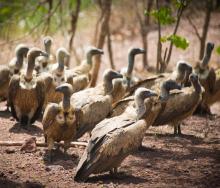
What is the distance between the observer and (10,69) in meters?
Answer: 12.2

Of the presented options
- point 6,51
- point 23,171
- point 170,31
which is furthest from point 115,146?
point 170,31

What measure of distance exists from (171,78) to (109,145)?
3937 mm

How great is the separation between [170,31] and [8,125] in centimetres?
1004

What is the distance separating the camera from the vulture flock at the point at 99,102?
27.4 ft

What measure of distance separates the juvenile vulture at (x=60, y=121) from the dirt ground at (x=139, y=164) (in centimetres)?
30

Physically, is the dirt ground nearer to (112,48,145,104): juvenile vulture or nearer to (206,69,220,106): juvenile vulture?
(112,48,145,104): juvenile vulture

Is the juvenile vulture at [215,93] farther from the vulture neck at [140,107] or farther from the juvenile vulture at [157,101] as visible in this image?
the vulture neck at [140,107]

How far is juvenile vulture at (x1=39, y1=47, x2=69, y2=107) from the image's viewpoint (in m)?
11.6

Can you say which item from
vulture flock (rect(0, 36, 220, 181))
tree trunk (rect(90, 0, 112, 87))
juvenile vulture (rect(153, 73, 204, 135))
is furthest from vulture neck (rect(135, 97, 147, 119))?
tree trunk (rect(90, 0, 112, 87))

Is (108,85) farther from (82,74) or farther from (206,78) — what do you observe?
(206,78)

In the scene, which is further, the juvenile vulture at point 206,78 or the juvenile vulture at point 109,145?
the juvenile vulture at point 206,78

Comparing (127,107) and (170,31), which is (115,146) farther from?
(170,31)

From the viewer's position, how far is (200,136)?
11.5 metres

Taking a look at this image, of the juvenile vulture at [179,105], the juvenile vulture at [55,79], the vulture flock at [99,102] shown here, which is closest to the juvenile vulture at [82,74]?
the vulture flock at [99,102]
